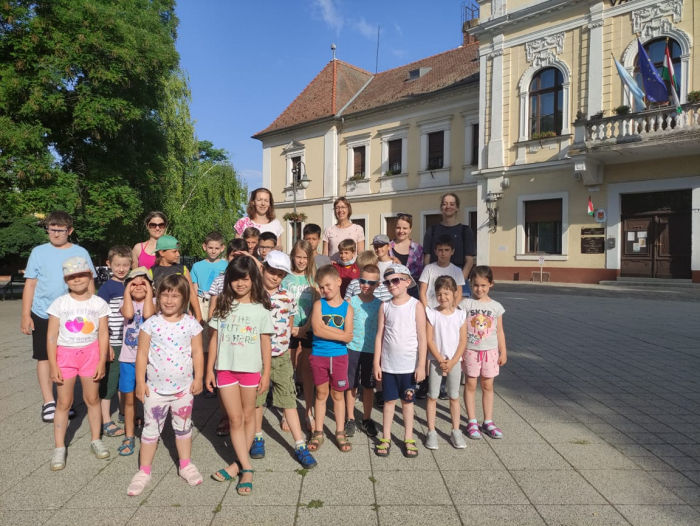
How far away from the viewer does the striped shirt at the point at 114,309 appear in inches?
157

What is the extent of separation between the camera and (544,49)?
63.4ft

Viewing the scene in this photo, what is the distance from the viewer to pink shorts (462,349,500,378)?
4.08 metres

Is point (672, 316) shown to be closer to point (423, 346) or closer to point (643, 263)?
point (643, 263)

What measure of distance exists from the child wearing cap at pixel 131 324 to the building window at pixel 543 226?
18608 millimetres

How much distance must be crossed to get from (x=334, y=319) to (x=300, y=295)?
1.77 feet

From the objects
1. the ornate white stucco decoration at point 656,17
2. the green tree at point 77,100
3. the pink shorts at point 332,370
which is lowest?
the pink shorts at point 332,370

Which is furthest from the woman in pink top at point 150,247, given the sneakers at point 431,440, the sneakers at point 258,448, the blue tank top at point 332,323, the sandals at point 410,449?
the sneakers at point 431,440

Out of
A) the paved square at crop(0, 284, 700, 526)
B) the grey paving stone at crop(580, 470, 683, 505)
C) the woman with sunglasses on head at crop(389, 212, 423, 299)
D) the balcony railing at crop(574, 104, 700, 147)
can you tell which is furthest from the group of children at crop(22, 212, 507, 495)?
the balcony railing at crop(574, 104, 700, 147)

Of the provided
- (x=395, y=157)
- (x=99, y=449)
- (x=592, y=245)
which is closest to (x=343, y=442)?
(x=99, y=449)

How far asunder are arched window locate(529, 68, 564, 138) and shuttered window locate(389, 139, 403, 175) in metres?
7.86

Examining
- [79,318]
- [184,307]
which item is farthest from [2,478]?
[184,307]

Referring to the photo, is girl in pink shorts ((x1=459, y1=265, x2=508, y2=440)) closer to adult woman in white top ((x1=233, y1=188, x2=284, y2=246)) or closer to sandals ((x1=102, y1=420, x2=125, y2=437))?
adult woman in white top ((x1=233, y1=188, x2=284, y2=246))

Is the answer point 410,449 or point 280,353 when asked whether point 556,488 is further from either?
point 280,353

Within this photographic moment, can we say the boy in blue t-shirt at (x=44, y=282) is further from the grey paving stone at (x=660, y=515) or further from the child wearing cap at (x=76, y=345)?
the grey paving stone at (x=660, y=515)
